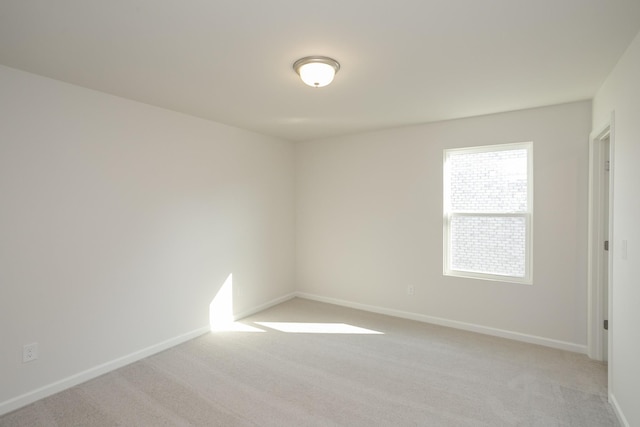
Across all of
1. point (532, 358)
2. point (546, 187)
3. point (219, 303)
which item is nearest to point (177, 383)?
point (219, 303)

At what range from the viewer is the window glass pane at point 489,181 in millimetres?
3582

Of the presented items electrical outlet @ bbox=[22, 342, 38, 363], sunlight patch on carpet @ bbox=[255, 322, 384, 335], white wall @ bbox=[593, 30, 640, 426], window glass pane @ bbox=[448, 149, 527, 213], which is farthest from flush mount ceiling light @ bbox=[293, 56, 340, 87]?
electrical outlet @ bbox=[22, 342, 38, 363]

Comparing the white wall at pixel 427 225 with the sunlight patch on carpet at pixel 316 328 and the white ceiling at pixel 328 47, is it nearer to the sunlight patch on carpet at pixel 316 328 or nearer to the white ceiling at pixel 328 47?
the white ceiling at pixel 328 47

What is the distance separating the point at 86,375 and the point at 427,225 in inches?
147

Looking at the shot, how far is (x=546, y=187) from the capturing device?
133 inches

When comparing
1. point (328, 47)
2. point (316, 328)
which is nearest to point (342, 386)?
point (316, 328)

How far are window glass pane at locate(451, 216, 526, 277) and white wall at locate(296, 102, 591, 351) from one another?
0.16 metres

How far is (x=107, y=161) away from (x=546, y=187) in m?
4.24

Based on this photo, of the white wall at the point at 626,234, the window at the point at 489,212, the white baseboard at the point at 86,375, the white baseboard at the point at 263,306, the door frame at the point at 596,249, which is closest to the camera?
the white wall at the point at 626,234

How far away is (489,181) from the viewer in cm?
375

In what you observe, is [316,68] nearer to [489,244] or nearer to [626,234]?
[626,234]

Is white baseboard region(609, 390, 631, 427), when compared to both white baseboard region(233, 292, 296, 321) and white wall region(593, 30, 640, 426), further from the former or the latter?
white baseboard region(233, 292, 296, 321)

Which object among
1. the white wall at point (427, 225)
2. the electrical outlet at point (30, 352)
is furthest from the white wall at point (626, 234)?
the electrical outlet at point (30, 352)

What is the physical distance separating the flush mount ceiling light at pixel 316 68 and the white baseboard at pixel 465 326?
315 centimetres
